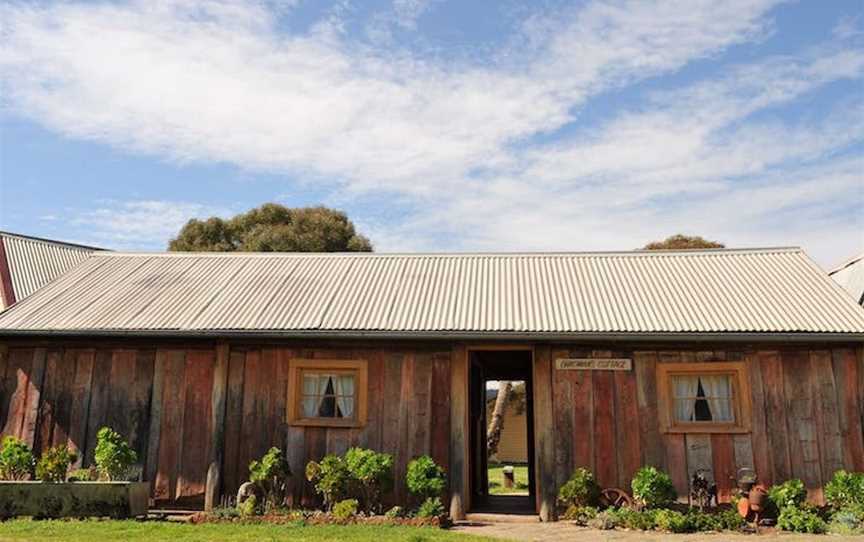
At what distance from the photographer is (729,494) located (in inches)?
452

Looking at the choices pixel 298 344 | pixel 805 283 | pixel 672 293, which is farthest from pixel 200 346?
pixel 805 283

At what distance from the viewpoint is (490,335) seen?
38.6ft

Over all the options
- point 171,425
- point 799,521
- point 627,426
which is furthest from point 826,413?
point 171,425

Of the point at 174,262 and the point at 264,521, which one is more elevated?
the point at 174,262

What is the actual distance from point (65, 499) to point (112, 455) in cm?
83

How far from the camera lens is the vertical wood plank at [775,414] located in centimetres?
1154

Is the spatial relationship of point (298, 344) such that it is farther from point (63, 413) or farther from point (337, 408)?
point (63, 413)

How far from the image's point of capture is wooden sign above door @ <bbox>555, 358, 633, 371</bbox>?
12062 mm

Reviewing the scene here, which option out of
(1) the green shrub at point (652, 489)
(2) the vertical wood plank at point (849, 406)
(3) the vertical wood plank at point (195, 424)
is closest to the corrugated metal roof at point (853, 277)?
(2) the vertical wood plank at point (849, 406)

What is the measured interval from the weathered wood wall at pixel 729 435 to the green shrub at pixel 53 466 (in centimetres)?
722

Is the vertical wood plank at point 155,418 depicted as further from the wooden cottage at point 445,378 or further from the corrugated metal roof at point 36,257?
the corrugated metal roof at point 36,257

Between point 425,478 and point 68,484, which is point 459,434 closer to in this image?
point 425,478

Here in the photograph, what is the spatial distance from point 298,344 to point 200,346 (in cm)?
162

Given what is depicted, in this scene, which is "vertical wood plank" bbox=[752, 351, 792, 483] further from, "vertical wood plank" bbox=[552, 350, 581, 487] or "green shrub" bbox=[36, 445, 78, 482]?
"green shrub" bbox=[36, 445, 78, 482]
